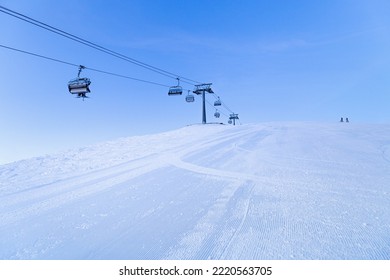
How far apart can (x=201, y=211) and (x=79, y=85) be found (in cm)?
1274

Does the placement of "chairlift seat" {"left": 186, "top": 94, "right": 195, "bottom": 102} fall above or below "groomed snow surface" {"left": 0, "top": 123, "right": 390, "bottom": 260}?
above

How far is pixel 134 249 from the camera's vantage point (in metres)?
2.22

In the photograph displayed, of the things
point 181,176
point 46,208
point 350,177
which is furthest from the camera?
point 181,176

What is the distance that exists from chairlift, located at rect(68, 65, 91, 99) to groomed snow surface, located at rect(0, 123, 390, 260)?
8.47 m

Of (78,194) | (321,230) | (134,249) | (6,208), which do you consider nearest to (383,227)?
(321,230)

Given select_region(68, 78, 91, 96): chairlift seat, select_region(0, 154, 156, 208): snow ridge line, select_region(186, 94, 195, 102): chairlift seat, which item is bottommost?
select_region(0, 154, 156, 208): snow ridge line

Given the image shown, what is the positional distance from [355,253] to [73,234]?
283 cm

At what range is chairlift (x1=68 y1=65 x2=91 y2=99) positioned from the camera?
42.2 feet

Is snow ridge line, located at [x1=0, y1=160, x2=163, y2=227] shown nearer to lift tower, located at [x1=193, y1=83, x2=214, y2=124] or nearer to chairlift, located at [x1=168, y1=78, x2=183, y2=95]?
chairlift, located at [x1=168, y1=78, x2=183, y2=95]

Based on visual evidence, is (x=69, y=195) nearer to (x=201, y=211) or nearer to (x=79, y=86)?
(x=201, y=211)

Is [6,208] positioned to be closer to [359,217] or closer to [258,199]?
[258,199]

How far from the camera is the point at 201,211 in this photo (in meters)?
2.94

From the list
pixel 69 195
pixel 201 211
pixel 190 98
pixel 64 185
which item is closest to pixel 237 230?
pixel 201 211

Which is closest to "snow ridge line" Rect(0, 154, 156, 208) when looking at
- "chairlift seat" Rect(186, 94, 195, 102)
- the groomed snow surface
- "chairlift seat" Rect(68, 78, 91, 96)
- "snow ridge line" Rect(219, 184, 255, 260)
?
the groomed snow surface
